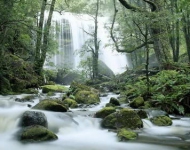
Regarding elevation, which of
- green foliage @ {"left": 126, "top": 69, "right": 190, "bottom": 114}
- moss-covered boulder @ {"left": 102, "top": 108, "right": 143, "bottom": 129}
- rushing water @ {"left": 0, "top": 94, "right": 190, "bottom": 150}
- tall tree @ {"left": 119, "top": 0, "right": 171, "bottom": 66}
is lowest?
rushing water @ {"left": 0, "top": 94, "right": 190, "bottom": 150}

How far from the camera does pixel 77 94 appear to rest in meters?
9.91

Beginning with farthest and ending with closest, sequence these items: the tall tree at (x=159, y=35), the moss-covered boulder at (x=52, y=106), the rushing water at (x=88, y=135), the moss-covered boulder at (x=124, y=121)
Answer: the tall tree at (x=159, y=35), the moss-covered boulder at (x=52, y=106), the moss-covered boulder at (x=124, y=121), the rushing water at (x=88, y=135)

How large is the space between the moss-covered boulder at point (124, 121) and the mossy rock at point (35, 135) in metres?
1.50

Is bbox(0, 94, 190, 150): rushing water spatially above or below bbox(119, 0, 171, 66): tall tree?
below

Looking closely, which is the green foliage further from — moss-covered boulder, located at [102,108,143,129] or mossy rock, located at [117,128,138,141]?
mossy rock, located at [117,128,138,141]

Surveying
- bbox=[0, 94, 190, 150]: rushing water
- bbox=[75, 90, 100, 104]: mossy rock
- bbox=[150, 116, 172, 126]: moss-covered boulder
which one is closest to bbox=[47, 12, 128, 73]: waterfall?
bbox=[75, 90, 100, 104]: mossy rock

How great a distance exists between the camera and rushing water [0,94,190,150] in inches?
175

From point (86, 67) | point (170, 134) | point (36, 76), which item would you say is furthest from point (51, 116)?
point (86, 67)

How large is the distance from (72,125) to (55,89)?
6.57 metres

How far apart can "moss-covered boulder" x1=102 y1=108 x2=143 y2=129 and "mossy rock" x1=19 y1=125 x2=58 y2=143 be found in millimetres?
1500

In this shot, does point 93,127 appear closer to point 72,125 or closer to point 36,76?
point 72,125

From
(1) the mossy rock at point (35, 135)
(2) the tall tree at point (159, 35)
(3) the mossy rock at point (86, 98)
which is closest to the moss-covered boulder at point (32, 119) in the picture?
(1) the mossy rock at point (35, 135)

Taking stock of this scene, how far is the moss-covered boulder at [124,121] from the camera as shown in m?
5.52

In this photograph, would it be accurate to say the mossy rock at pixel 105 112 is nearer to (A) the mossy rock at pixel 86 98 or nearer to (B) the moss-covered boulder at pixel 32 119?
(B) the moss-covered boulder at pixel 32 119
